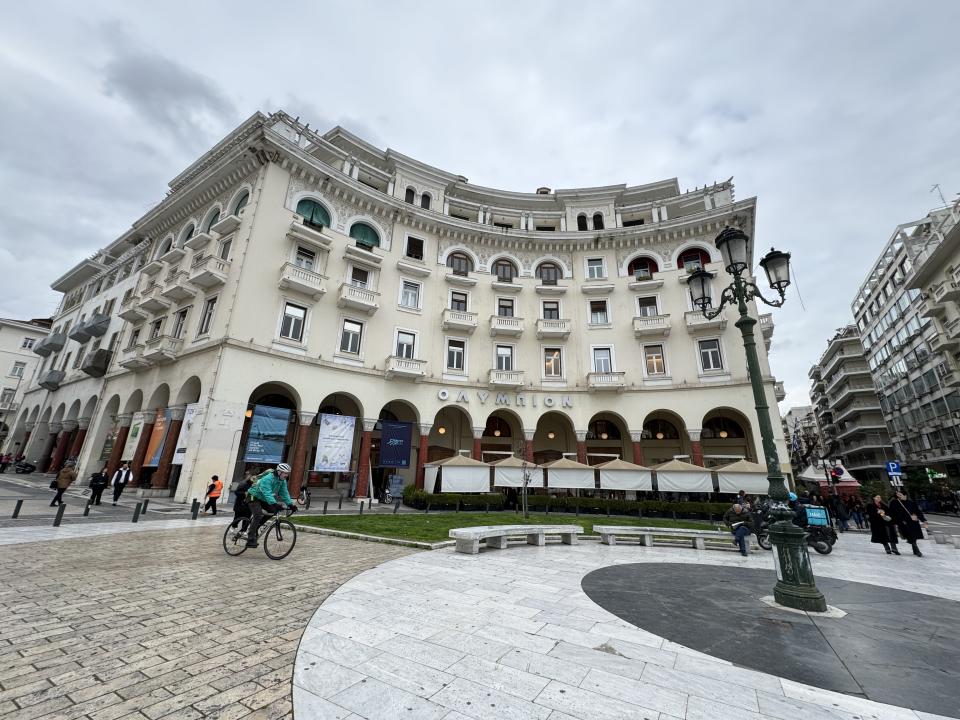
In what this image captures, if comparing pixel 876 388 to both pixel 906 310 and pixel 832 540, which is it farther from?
pixel 832 540

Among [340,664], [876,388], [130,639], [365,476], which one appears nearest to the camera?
[340,664]

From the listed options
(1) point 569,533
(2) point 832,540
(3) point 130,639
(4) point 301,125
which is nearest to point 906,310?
(2) point 832,540

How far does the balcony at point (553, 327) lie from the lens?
84.6ft

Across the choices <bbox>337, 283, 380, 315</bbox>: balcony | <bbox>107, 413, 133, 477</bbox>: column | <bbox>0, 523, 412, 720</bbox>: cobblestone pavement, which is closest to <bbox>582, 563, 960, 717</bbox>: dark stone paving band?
<bbox>0, 523, 412, 720</bbox>: cobblestone pavement

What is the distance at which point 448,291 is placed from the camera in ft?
85.7

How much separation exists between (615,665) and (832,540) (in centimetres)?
1183

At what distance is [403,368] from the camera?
22656 mm

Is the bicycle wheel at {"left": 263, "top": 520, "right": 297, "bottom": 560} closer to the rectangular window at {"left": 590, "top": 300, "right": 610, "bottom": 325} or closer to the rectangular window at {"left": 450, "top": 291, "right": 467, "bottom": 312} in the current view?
Result: the rectangular window at {"left": 450, "top": 291, "right": 467, "bottom": 312}

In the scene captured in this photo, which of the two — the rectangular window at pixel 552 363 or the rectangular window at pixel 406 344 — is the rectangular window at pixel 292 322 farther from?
the rectangular window at pixel 552 363

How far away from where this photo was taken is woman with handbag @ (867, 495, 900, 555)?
38.2 ft

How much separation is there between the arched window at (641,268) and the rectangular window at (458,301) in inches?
450

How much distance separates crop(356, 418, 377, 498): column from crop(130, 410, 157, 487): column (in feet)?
35.6

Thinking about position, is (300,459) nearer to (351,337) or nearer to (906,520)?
(351,337)

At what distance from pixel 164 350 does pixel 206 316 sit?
2.67m
